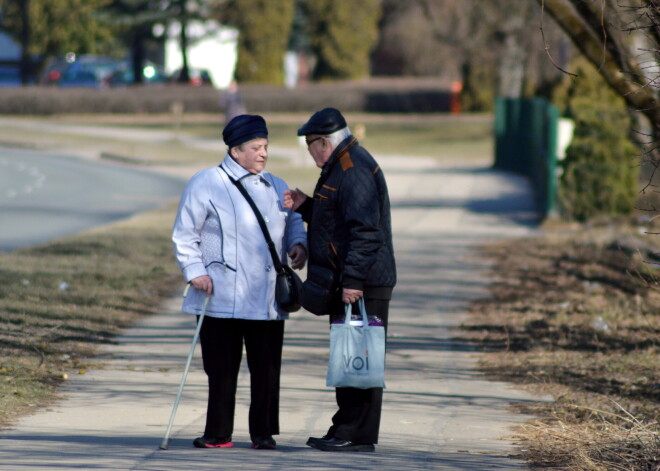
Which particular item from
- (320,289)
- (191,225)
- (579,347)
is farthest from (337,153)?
(579,347)

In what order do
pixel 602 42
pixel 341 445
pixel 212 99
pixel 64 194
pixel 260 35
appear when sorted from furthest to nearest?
pixel 260 35
pixel 212 99
pixel 64 194
pixel 602 42
pixel 341 445

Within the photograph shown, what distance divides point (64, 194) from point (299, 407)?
18580mm

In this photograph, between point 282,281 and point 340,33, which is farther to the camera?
point 340,33

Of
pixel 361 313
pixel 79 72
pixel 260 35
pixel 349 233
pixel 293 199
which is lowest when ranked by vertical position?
pixel 361 313

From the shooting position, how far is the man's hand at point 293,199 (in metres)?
6.34

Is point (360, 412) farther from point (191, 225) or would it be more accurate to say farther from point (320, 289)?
point (191, 225)

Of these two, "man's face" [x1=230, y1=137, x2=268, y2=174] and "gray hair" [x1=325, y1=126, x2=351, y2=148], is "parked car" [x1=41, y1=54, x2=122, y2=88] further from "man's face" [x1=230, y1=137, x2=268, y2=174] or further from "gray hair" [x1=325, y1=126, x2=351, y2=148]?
"gray hair" [x1=325, y1=126, x2=351, y2=148]

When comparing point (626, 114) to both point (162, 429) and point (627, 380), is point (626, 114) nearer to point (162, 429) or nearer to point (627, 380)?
point (627, 380)

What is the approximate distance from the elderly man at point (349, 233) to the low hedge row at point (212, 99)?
1891 inches

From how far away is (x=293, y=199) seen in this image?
6.39 meters

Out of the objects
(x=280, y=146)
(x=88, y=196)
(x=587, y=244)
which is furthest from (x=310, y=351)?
(x=280, y=146)

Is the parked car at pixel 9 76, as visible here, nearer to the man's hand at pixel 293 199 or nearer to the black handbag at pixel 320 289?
the man's hand at pixel 293 199

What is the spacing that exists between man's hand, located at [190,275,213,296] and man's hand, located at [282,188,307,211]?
0.56 m

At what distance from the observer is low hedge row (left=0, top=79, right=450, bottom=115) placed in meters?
52.7
